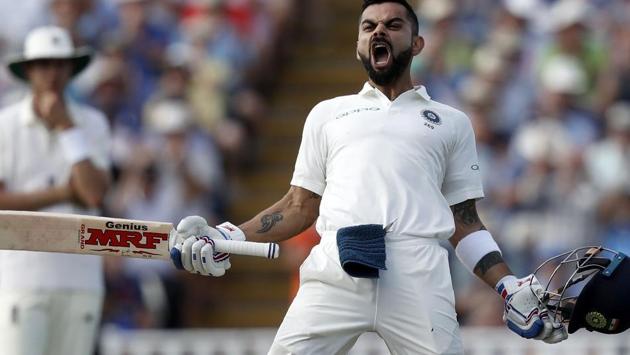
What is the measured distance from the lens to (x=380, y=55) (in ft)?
21.6

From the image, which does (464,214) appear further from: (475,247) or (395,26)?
(395,26)

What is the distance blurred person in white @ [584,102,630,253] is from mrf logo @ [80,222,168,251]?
17.8 ft

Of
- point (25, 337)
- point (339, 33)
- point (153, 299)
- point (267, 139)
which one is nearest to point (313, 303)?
point (25, 337)

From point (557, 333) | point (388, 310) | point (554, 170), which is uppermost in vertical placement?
point (388, 310)

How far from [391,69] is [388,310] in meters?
1.02

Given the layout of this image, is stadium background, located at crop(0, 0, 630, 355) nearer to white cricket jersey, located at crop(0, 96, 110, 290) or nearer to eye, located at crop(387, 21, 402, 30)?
white cricket jersey, located at crop(0, 96, 110, 290)

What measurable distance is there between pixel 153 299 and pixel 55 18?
293 cm

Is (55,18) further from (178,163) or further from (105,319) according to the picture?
(105,319)

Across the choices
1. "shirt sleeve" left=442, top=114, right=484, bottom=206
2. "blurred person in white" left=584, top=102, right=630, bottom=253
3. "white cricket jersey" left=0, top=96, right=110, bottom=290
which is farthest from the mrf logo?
"blurred person in white" left=584, top=102, right=630, bottom=253

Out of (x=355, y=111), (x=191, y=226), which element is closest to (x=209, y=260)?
(x=191, y=226)

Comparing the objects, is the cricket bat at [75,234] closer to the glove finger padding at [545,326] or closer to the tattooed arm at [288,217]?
the tattooed arm at [288,217]

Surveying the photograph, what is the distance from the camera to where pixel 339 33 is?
14.7m

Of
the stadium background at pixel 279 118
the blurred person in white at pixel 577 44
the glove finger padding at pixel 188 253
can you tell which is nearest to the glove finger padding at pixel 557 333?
the glove finger padding at pixel 188 253

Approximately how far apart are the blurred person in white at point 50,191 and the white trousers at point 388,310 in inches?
72.1
